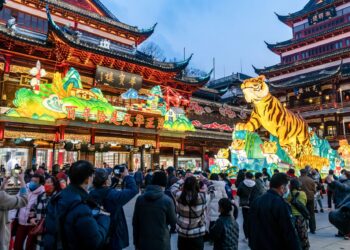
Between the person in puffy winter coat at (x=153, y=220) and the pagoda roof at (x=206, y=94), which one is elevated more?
the pagoda roof at (x=206, y=94)

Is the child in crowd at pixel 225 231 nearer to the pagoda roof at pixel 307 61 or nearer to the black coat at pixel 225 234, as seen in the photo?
the black coat at pixel 225 234

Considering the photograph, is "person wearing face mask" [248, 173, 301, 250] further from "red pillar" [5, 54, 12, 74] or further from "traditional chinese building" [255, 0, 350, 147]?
"traditional chinese building" [255, 0, 350, 147]

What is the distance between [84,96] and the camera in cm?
1727

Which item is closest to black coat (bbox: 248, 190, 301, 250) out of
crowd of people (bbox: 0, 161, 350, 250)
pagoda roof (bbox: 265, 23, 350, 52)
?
crowd of people (bbox: 0, 161, 350, 250)

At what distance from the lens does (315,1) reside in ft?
118

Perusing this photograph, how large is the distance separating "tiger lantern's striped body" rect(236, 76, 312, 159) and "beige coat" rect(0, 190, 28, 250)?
10.9 m

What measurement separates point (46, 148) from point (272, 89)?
83.2 feet

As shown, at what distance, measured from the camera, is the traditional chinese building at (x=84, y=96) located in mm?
15797

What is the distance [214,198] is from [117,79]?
639 inches

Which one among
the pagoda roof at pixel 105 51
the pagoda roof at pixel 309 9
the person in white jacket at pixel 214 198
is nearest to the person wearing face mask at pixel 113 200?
the person in white jacket at pixel 214 198

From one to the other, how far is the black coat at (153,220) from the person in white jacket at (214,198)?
80.9 inches

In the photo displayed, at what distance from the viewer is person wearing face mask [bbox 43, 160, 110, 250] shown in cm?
210

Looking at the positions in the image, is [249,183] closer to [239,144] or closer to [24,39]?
[239,144]

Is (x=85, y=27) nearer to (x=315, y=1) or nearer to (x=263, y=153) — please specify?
(x=263, y=153)
